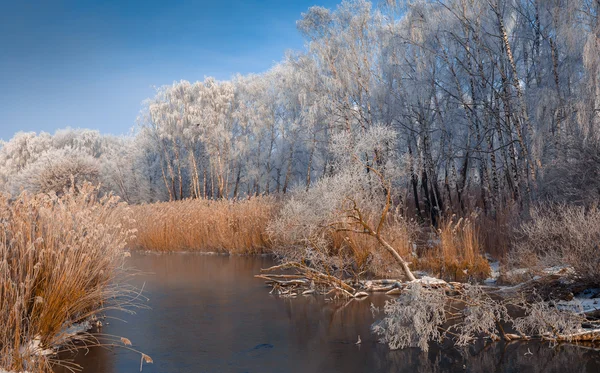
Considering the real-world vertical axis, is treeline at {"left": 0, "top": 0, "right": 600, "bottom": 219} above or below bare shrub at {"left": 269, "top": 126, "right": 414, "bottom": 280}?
above

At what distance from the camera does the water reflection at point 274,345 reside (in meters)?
4.94

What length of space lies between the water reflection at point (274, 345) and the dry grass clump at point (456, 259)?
2118mm

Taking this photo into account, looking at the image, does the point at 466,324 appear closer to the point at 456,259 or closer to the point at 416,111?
the point at 456,259

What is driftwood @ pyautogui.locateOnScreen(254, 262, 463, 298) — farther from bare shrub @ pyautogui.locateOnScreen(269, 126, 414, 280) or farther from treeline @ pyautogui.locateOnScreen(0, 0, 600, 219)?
treeline @ pyautogui.locateOnScreen(0, 0, 600, 219)

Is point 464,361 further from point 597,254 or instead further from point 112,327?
point 112,327

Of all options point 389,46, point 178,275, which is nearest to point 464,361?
point 178,275

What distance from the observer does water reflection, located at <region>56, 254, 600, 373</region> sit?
16.2ft

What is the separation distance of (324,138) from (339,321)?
57.1 feet

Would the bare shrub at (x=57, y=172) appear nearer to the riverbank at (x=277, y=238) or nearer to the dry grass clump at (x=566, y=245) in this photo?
the riverbank at (x=277, y=238)

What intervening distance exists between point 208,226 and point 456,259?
27.8ft

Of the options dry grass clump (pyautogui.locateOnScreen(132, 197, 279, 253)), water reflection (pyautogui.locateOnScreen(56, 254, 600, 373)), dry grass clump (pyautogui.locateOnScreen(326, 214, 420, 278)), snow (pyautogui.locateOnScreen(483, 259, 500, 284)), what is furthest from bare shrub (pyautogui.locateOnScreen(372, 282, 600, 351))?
dry grass clump (pyautogui.locateOnScreen(132, 197, 279, 253))

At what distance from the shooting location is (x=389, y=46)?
16.9 meters

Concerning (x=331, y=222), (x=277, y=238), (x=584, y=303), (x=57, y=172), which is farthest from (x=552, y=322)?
(x=57, y=172)

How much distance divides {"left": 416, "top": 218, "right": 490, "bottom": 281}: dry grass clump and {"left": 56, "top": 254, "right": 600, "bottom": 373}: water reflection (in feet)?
6.95
